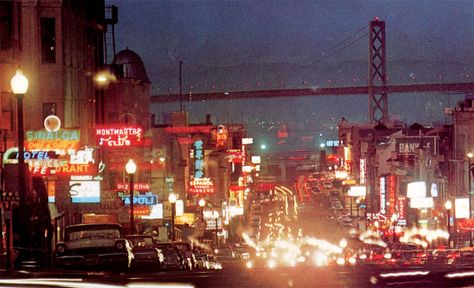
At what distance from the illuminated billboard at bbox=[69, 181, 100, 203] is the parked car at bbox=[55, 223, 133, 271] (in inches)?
565

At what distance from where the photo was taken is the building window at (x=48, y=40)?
41.2 m

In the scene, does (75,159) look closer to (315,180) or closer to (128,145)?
(128,145)

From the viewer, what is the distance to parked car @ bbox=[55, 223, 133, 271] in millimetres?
22875

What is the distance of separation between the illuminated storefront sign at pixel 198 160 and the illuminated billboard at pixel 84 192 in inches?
1497

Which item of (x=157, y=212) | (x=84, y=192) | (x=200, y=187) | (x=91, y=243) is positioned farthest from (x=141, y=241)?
(x=200, y=187)

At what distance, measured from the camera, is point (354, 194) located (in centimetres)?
10719

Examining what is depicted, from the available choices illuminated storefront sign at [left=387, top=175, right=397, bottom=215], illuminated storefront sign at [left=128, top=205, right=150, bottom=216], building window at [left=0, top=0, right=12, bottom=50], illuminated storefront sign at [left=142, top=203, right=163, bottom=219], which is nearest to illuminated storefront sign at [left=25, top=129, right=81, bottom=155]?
building window at [left=0, top=0, right=12, bottom=50]

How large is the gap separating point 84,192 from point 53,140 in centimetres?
560

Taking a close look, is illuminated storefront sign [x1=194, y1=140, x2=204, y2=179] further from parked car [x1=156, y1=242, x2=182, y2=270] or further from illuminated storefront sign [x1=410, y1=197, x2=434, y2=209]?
parked car [x1=156, y1=242, x2=182, y2=270]

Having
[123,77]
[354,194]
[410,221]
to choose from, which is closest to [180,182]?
[123,77]

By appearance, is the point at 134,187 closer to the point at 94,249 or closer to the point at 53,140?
the point at 53,140

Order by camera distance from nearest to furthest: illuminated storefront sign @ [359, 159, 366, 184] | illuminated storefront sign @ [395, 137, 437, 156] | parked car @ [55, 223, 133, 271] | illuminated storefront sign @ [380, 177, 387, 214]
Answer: parked car @ [55, 223, 133, 271], illuminated storefront sign @ [395, 137, 437, 156], illuminated storefront sign @ [380, 177, 387, 214], illuminated storefront sign @ [359, 159, 366, 184]

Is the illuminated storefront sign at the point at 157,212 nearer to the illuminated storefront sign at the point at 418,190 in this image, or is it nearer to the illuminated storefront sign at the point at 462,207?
the illuminated storefront sign at the point at 462,207

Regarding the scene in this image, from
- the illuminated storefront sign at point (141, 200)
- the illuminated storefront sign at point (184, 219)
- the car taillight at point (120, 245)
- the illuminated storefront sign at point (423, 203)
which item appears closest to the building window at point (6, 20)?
the illuminated storefront sign at point (141, 200)
